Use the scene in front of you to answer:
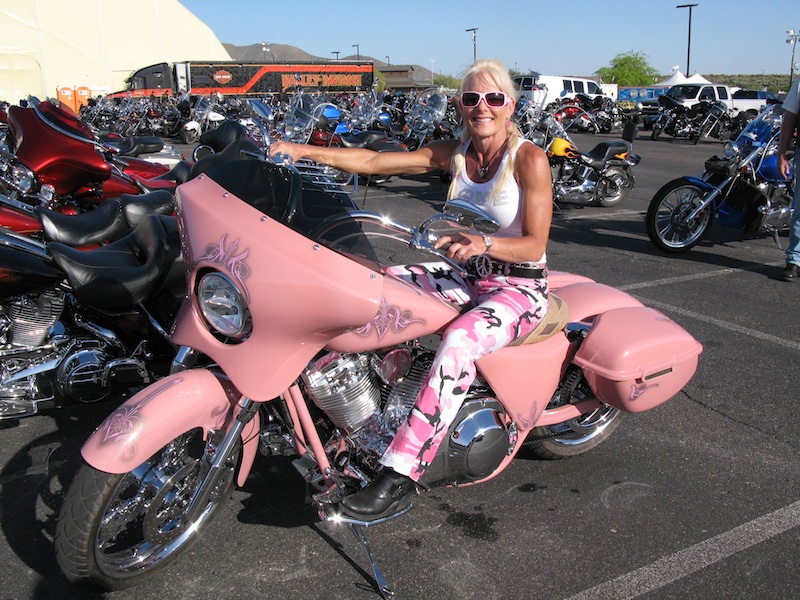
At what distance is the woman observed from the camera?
97.3 inches

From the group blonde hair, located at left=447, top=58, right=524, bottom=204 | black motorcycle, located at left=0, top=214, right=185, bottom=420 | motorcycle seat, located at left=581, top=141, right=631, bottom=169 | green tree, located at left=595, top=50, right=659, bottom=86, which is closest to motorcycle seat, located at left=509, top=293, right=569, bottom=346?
blonde hair, located at left=447, top=58, right=524, bottom=204

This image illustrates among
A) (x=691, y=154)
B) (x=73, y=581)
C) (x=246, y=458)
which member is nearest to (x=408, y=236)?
(x=246, y=458)

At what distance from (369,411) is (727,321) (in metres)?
3.93

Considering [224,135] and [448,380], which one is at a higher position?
[224,135]

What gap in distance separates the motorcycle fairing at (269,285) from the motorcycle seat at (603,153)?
8.53 meters

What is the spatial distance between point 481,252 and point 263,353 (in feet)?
2.74

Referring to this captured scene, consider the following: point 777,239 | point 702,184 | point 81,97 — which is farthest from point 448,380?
point 81,97

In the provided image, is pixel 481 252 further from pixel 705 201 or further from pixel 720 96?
pixel 720 96

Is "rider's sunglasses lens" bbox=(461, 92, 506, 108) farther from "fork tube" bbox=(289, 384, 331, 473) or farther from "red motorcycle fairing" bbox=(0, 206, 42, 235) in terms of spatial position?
"red motorcycle fairing" bbox=(0, 206, 42, 235)

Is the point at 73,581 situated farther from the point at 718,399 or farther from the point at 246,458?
the point at 718,399

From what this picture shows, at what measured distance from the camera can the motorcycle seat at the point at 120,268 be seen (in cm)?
330

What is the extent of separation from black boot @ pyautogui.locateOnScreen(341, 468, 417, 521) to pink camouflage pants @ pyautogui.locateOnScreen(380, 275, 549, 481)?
0.13 ft

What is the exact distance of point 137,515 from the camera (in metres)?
2.52

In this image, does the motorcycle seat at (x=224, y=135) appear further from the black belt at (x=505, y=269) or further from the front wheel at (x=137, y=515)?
the front wheel at (x=137, y=515)
